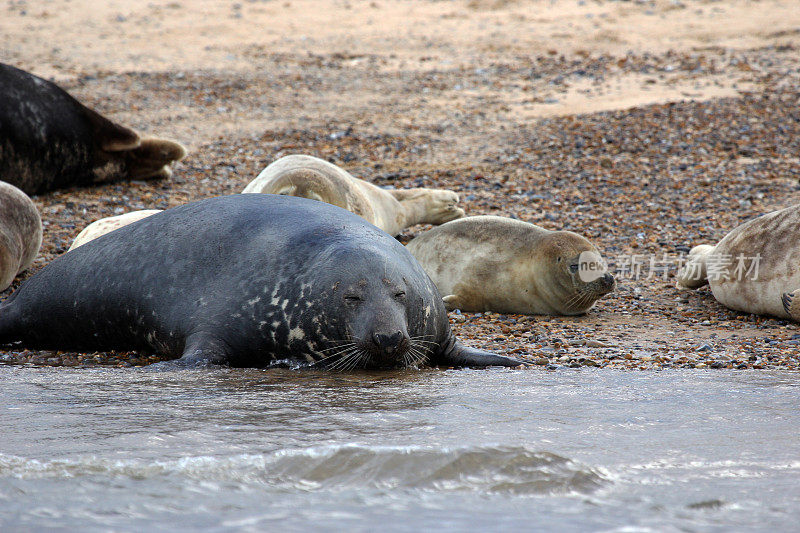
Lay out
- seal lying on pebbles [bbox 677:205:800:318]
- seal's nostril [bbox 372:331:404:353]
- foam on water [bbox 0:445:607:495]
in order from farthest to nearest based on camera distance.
→ seal lying on pebbles [bbox 677:205:800:318], seal's nostril [bbox 372:331:404:353], foam on water [bbox 0:445:607:495]

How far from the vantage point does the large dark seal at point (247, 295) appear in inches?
143

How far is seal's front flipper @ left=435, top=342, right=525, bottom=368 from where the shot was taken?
3.98 metres

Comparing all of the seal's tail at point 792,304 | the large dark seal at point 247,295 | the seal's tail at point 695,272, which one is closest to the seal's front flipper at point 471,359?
the large dark seal at point 247,295

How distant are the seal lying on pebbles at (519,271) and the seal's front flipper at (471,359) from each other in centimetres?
149

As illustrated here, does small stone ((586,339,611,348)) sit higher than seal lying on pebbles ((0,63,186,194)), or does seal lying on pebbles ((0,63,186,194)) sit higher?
seal lying on pebbles ((0,63,186,194))


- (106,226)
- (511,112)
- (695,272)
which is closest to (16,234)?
(106,226)

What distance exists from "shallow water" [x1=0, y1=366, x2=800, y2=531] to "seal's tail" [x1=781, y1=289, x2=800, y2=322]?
2.04 m

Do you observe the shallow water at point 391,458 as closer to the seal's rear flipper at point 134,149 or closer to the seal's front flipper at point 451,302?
the seal's front flipper at point 451,302

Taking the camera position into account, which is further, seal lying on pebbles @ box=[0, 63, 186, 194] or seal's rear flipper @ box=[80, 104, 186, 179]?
seal's rear flipper @ box=[80, 104, 186, 179]

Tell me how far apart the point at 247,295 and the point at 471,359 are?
0.97 metres

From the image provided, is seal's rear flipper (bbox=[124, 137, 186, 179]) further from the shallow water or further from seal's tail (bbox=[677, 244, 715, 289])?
the shallow water

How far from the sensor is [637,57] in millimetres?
12672

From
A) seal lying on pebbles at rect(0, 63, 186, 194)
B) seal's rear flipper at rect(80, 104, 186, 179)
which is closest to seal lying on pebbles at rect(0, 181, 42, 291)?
seal lying on pebbles at rect(0, 63, 186, 194)

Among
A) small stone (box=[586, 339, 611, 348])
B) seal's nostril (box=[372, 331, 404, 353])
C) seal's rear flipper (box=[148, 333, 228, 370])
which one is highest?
seal's nostril (box=[372, 331, 404, 353])
